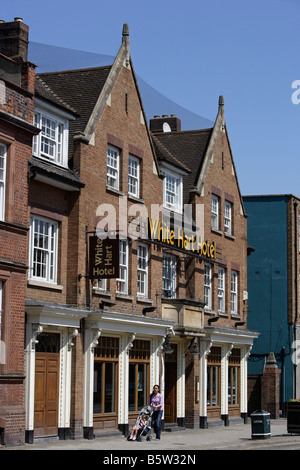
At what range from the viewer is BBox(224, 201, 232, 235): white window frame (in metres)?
40.2

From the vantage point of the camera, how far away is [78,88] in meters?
30.9

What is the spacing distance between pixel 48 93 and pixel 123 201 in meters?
4.50

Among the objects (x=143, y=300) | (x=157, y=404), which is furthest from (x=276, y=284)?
(x=157, y=404)

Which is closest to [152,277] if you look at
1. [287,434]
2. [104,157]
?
[104,157]

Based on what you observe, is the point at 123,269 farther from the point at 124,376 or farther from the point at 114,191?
the point at 124,376

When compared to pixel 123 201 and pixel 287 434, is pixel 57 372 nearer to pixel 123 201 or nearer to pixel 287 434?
pixel 123 201

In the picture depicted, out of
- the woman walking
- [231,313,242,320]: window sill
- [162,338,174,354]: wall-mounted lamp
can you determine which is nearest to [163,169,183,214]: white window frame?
[162,338,174,354]: wall-mounted lamp

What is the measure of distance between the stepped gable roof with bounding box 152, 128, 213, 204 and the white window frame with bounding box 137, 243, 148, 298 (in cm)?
556

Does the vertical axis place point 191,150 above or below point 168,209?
above

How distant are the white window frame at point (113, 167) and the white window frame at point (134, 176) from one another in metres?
0.90

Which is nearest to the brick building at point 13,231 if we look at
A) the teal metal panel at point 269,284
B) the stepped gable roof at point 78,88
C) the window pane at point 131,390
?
the stepped gable roof at point 78,88

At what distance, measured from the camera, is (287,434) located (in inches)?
1243

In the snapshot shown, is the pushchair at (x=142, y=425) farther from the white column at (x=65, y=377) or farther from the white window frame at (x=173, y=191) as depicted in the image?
the white window frame at (x=173, y=191)

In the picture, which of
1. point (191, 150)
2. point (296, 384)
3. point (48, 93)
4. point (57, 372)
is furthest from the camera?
point (296, 384)
